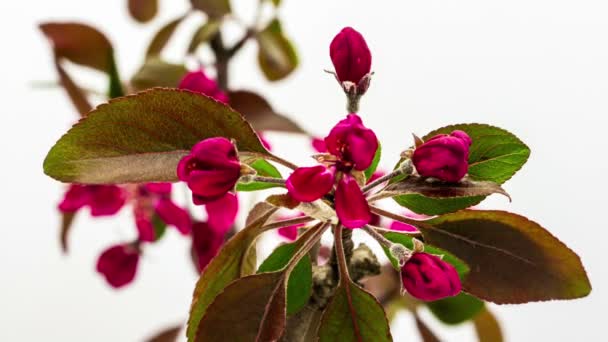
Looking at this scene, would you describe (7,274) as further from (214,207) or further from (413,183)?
(413,183)

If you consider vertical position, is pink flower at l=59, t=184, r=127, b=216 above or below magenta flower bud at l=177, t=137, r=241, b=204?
below

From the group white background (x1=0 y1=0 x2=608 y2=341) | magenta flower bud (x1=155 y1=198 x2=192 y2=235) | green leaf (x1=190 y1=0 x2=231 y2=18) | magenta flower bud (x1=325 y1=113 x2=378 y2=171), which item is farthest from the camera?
white background (x1=0 y1=0 x2=608 y2=341)

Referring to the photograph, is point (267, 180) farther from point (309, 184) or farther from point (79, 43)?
point (79, 43)

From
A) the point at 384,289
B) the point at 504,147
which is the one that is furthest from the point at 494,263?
the point at 384,289

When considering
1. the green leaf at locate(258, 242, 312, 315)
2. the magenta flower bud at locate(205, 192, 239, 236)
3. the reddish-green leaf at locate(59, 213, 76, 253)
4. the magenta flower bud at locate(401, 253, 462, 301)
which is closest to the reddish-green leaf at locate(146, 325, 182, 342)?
the reddish-green leaf at locate(59, 213, 76, 253)

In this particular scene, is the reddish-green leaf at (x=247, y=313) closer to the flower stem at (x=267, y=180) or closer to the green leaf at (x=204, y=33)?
the flower stem at (x=267, y=180)

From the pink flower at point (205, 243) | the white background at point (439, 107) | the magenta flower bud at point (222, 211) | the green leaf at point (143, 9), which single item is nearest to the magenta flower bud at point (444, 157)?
the magenta flower bud at point (222, 211)

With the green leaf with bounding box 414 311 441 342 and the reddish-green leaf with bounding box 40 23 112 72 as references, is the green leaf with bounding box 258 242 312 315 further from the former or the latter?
the reddish-green leaf with bounding box 40 23 112 72
